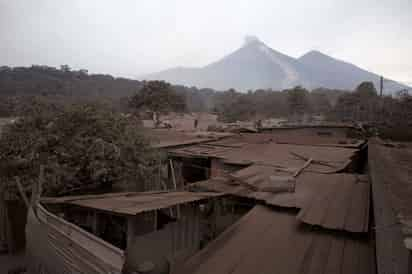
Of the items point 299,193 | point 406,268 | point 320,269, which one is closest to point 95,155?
point 299,193

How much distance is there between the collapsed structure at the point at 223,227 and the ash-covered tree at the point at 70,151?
5.39ft

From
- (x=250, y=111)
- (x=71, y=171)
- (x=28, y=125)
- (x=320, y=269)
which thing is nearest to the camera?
(x=320, y=269)

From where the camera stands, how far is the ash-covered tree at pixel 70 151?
5918 millimetres

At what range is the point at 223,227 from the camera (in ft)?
19.0

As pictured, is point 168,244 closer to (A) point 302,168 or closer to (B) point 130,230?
(B) point 130,230

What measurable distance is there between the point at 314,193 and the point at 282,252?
7.54 ft

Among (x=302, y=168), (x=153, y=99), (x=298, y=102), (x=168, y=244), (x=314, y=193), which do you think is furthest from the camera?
(x=298, y=102)

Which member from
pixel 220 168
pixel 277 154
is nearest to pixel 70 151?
pixel 220 168

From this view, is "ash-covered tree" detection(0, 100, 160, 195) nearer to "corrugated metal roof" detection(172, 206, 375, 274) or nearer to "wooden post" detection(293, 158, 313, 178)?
"corrugated metal roof" detection(172, 206, 375, 274)

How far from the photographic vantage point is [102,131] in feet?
21.9

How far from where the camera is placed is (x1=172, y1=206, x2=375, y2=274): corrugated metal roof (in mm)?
2729

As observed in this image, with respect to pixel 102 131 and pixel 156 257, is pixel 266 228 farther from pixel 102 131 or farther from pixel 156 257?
pixel 102 131

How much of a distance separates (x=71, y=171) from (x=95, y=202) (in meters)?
3.01

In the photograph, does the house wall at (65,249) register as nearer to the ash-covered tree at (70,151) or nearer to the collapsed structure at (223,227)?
the collapsed structure at (223,227)
